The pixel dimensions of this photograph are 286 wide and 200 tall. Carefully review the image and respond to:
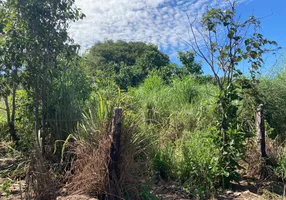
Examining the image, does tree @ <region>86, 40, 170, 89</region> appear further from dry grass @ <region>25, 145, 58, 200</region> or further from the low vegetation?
dry grass @ <region>25, 145, 58, 200</region>

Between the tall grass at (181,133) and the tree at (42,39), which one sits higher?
the tree at (42,39)

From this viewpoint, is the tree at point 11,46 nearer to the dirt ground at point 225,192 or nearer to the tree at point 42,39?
the tree at point 42,39

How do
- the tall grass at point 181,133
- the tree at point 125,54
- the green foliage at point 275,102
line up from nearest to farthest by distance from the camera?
the tall grass at point 181,133
the green foliage at point 275,102
the tree at point 125,54

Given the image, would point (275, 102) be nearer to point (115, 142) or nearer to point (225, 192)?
point (225, 192)

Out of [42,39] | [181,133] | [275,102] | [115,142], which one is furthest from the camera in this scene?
[275,102]

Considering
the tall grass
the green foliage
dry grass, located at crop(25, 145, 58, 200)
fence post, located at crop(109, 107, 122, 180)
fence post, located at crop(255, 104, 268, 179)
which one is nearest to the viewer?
dry grass, located at crop(25, 145, 58, 200)

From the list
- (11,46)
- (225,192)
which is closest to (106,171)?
(225,192)

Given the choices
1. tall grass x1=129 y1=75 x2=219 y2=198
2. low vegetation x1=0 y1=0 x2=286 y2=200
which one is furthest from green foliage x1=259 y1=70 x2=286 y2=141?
tall grass x1=129 y1=75 x2=219 y2=198

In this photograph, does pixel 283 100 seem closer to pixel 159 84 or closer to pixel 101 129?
pixel 159 84

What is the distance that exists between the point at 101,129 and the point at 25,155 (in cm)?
172

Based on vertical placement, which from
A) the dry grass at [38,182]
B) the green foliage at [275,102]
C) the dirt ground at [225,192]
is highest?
the green foliage at [275,102]

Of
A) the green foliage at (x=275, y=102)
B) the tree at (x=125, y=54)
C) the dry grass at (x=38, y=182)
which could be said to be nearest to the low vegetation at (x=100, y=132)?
the dry grass at (x=38, y=182)

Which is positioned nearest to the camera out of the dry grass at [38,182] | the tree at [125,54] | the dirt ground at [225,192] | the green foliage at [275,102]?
the dry grass at [38,182]

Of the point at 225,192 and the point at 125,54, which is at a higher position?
the point at 125,54
